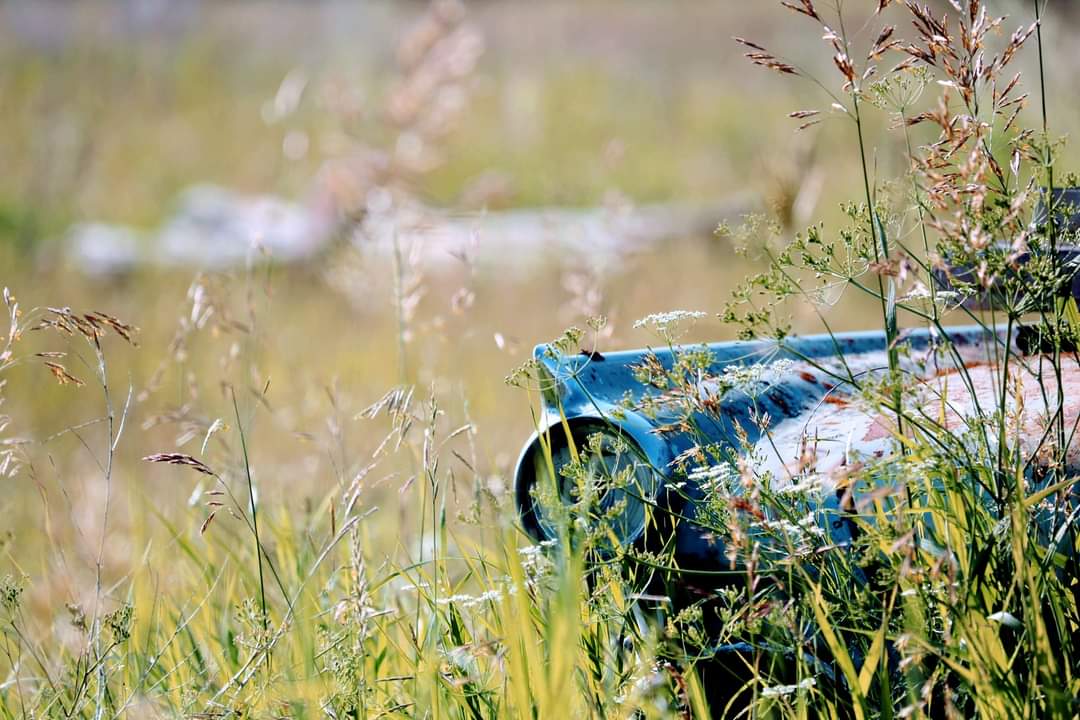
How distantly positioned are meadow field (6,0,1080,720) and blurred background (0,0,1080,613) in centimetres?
4

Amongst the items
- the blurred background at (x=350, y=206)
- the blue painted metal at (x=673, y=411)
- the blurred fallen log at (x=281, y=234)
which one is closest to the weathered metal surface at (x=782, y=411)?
the blue painted metal at (x=673, y=411)

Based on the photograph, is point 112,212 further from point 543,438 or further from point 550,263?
point 543,438

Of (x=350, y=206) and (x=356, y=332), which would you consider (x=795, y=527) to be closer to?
(x=350, y=206)

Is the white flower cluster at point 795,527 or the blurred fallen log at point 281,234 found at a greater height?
the blurred fallen log at point 281,234

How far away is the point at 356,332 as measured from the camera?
23.0 ft

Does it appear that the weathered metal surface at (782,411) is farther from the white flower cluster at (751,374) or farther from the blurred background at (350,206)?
the blurred background at (350,206)

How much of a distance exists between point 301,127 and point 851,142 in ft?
18.1

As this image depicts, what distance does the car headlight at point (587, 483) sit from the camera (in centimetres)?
151

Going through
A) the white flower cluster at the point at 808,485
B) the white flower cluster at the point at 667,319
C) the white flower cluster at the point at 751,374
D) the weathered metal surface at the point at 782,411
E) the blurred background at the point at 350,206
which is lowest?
the white flower cluster at the point at 808,485

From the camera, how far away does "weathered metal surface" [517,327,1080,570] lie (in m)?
1.57

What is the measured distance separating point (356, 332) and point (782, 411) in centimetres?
542

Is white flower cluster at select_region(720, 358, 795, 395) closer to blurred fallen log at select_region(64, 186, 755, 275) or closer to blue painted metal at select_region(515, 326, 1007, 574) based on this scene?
blue painted metal at select_region(515, 326, 1007, 574)

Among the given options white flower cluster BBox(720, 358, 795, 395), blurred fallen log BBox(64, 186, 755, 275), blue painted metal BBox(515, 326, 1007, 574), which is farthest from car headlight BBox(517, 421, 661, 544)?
blurred fallen log BBox(64, 186, 755, 275)

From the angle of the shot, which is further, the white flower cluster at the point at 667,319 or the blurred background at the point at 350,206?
the blurred background at the point at 350,206
